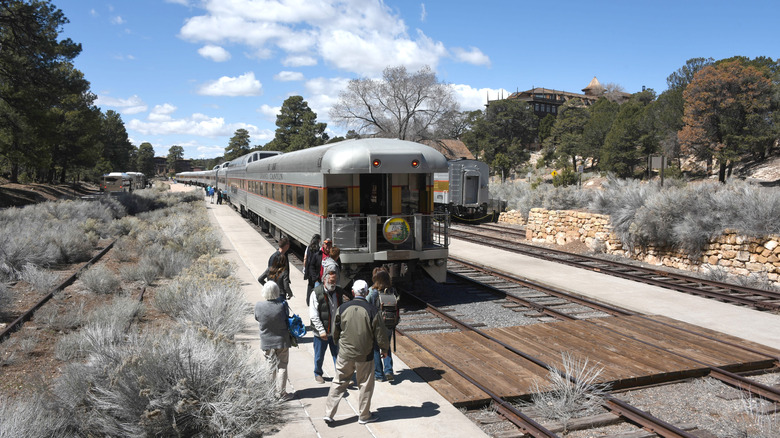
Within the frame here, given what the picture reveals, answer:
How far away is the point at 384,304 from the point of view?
617 centimetres

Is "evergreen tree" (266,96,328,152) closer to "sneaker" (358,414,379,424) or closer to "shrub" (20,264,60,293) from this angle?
"shrub" (20,264,60,293)

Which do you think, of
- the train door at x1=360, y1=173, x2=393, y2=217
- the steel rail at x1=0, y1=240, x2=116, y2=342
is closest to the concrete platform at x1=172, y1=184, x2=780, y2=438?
the train door at x1=360, y1=173, x2=393, y2=217

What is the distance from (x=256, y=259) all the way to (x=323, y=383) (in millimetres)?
10256

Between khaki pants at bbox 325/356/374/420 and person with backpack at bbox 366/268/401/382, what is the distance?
750 millimetres

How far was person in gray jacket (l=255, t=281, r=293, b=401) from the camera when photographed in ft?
18.3

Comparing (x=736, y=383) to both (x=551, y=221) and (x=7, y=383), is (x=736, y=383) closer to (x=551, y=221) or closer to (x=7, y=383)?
(x=7, y=383)

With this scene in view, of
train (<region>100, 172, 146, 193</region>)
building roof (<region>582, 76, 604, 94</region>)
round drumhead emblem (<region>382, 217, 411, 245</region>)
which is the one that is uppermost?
building roof (<region>582, 76, 604, 94</region>)

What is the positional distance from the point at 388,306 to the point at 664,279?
9413 mm

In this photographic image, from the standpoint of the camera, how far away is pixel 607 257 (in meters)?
16.4

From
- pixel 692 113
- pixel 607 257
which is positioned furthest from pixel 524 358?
pixel 692 113

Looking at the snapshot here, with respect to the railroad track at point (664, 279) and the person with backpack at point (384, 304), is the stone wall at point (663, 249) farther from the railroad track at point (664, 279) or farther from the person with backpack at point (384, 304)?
the person with backpack at point (384, 304)

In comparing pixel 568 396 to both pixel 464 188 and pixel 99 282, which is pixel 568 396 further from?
pixel 464 188

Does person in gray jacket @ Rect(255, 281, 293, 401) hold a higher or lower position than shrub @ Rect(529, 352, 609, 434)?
higher

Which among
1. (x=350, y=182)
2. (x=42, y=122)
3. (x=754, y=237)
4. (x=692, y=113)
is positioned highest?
(x=692, y=113)
